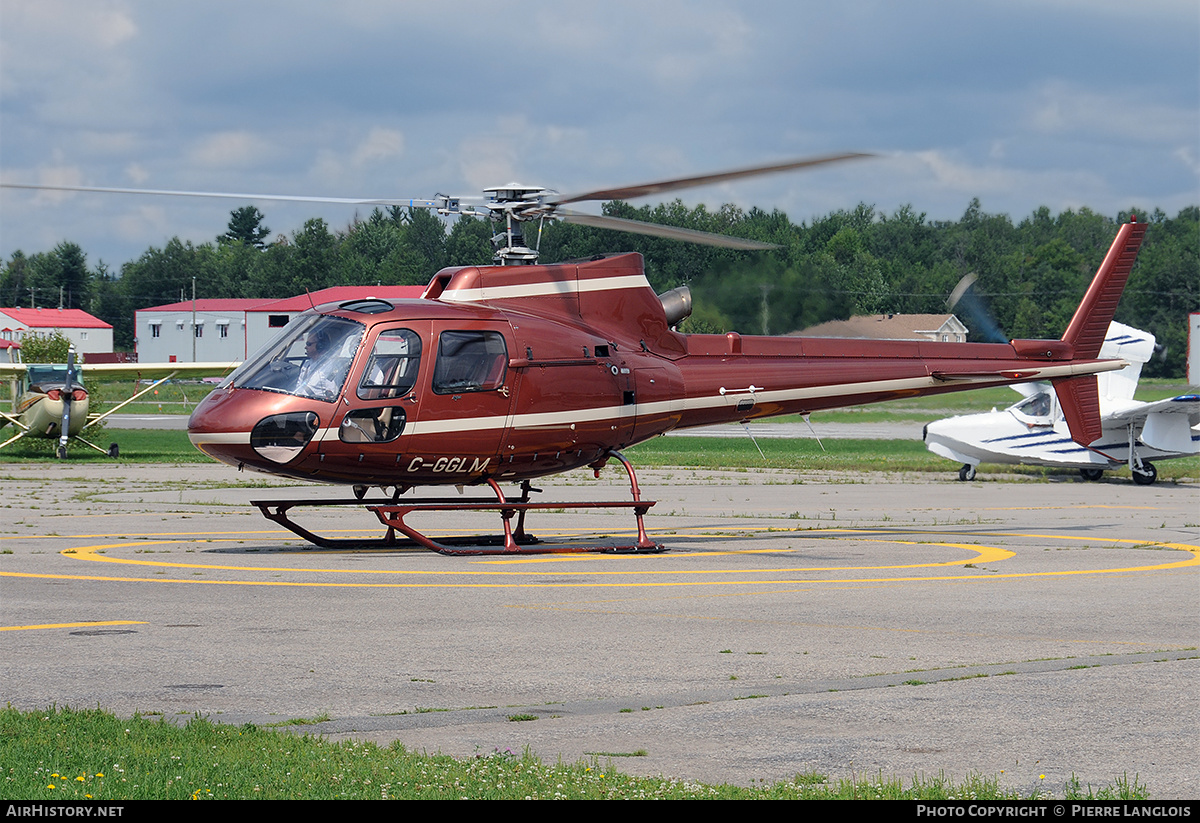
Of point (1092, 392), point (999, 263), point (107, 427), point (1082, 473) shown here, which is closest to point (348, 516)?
point (1092, 392)

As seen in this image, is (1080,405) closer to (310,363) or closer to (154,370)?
(310,363)

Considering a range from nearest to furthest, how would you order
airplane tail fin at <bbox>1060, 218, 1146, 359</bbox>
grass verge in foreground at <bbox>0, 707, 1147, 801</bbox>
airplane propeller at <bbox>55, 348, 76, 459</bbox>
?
grass verge in foreground at <bbox>0, 707, 1147, 801</bbox> < airplane tail fin at <bbox>1060, 218, 1146, 359</bbox> < airplane propeller at <bbox>55, 348, 76, 459</bbox>

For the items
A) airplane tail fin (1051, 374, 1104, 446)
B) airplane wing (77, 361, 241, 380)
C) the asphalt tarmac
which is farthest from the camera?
airplane wing (77, 361, 241, 380)

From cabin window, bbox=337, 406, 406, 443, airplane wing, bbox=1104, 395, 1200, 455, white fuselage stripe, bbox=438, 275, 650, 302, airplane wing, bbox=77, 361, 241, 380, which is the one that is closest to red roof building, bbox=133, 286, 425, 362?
airplane wing, bbox=77, 361, 241, 380

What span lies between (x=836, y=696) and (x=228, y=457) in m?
8.67

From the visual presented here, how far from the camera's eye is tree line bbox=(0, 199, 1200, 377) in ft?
68.0

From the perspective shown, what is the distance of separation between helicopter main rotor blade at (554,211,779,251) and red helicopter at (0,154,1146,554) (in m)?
0.03

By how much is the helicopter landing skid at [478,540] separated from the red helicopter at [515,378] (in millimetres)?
34

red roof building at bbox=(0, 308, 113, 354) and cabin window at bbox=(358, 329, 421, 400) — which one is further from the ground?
red roof building at bbox=(0, 308, 113, 354)

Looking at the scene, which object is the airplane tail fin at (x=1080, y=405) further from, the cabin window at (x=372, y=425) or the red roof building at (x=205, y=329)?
the red roof building at (x=205, y=329)

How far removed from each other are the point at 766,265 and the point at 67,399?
24.4m

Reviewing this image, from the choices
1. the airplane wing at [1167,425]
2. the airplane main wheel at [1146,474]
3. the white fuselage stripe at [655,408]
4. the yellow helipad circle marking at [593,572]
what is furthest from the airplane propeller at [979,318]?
the yellow helipad circle marking at [593,572]

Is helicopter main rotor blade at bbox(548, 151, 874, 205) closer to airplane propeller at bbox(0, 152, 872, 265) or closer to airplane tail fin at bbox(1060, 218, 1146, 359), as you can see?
airplane propeller at bbox(0, 152, 872, 265)

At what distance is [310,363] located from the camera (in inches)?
569
